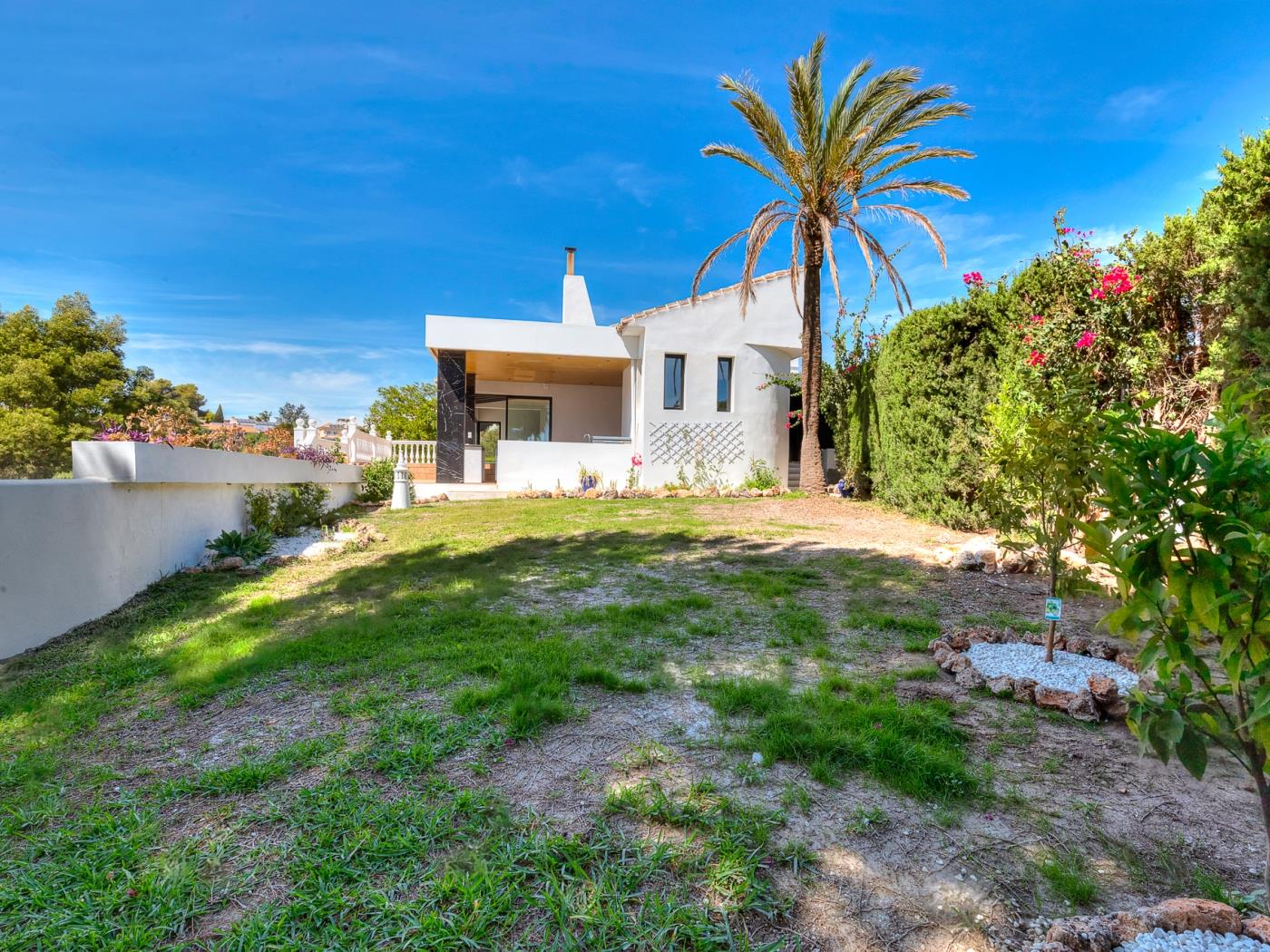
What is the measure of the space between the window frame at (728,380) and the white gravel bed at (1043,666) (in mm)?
12538

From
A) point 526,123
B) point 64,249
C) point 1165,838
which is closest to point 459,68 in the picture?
point 526,123

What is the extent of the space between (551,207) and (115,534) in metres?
18.2

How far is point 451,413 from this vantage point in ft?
53.3

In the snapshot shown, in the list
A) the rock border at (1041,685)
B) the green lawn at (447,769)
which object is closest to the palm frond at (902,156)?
the green lawn at (447,769)

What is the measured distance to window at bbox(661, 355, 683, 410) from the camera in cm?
1536

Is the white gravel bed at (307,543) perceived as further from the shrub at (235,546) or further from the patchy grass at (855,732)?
the patchy grass at (855,732)

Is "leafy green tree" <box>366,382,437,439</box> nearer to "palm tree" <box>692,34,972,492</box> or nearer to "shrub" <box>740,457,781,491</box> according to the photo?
"shrub" <box>740,457,781,491</box>

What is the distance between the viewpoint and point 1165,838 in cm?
175

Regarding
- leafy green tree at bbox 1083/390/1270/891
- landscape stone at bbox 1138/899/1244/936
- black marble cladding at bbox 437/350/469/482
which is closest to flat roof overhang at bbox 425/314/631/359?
black marble cladding at bbox 437/350/469/482

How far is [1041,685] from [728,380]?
13454 mm

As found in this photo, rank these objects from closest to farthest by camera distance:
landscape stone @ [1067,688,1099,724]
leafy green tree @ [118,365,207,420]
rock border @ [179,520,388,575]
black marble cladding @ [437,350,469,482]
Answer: landscape stone @ [1067,688,1099,724] → rock border @ [179,520,388,575] → black marble cladding @ [437,350,469,482] → leafy green tree @ [118,365,207,420]

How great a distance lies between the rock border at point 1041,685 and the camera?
2.58 metres

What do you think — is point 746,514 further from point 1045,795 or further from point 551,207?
point 551,207

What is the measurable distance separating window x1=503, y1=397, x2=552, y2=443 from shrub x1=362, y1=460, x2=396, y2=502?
6.51 meters
